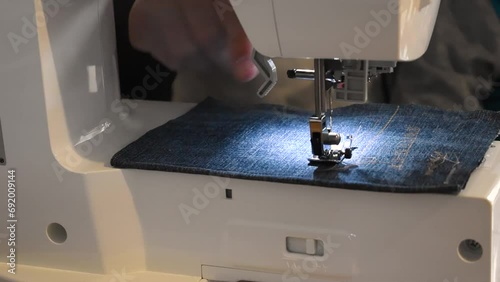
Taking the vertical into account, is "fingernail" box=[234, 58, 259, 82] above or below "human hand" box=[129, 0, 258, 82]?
below

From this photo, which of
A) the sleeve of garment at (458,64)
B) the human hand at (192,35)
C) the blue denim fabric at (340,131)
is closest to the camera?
the blue denim fabric at (340,131)

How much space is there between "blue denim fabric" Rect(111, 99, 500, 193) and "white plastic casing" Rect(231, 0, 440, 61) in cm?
16

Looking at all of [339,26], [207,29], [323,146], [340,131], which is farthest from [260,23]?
[207,29]

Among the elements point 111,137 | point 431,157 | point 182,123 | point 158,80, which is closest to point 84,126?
point 111,137

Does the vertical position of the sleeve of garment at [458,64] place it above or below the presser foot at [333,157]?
above

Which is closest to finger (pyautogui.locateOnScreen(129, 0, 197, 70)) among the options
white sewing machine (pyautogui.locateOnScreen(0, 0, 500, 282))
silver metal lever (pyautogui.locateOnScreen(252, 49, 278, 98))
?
white sewing machine (pyautogui.locateOnScreen(0, 0, 500, 282))

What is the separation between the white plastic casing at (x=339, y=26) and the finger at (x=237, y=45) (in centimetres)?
50

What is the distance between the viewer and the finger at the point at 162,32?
1472 millimetres

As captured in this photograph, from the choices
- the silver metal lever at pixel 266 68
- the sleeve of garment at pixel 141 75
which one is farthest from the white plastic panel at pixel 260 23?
the sleeve of garment at pixel 141 75

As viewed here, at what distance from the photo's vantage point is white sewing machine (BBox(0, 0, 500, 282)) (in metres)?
0.94

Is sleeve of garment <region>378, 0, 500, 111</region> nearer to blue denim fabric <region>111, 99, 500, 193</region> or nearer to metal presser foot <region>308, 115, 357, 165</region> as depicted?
blue denim fabric <region>111, 99, 500, 193</region>

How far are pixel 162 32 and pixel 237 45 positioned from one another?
0.15 metres

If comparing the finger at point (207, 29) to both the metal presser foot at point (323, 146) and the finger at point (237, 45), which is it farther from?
the metal presser foot at point (323, 146)

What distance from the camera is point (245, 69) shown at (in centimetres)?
151
